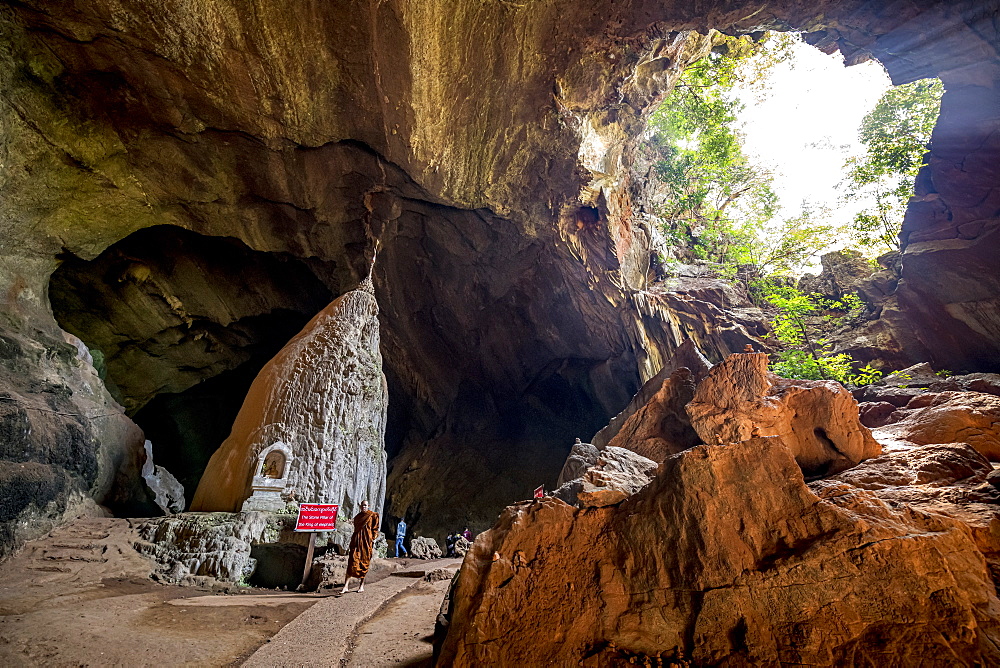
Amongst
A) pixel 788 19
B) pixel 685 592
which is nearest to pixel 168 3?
pixel 685 592

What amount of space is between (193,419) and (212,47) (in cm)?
1435

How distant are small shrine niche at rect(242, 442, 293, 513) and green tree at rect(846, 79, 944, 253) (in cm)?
1654

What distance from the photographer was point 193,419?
16.8 meters

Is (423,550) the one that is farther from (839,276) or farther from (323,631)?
(839,276)

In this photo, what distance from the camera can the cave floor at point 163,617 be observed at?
3.31 metres

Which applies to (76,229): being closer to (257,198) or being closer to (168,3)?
(257,198)

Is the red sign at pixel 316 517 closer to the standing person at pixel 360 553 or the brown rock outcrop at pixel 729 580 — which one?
the standing person at pixel 360 553

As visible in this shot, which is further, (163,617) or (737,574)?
(163,617)

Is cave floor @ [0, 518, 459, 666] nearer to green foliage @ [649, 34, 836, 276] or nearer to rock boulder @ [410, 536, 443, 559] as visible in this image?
rock boulder @ [410, 536, 443, 559]

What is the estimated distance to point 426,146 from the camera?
30.3ft

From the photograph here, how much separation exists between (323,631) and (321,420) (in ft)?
20.0

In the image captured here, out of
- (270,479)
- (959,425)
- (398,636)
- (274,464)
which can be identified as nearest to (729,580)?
(398,636)

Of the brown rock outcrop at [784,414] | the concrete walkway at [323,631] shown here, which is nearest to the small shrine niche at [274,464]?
the concrete walkway at [323,631]

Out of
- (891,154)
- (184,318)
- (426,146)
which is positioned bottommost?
(184,318)
